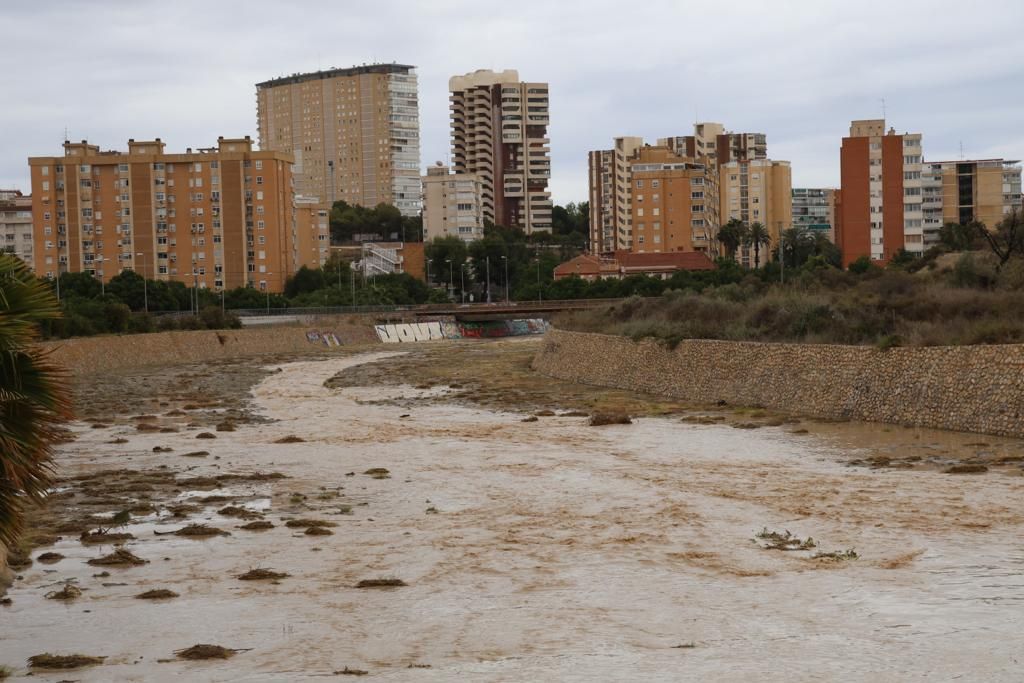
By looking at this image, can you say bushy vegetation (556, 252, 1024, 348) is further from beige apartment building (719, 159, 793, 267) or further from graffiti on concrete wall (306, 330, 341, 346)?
beige apartment building (719, 159, 793, 267)

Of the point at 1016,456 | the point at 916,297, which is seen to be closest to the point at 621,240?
the point at 916,297

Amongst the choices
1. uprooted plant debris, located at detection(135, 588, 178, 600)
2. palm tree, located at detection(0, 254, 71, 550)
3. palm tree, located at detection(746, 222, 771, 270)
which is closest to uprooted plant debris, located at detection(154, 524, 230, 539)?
uprooted plant debris, located at detection(135, 588, 178, 600)

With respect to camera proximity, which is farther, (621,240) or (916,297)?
(621,240)

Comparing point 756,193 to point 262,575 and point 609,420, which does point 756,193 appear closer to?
point 609,420

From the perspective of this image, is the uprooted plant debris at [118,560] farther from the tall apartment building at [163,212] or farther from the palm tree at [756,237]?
the palm tree at [756,237]

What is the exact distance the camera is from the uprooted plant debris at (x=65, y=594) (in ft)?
53.8

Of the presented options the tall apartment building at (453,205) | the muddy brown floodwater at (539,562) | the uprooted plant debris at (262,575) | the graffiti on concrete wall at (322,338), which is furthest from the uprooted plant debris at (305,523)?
the tall apartment building at (453,205)

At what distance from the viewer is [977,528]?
2002 cm

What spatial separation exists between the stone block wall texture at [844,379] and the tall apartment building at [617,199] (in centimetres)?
11461

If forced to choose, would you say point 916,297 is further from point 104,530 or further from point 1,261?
point 1,261

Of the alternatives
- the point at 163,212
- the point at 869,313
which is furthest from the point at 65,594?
the point at 163,212

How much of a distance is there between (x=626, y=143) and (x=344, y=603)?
176329mm

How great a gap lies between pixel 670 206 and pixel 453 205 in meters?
43.5

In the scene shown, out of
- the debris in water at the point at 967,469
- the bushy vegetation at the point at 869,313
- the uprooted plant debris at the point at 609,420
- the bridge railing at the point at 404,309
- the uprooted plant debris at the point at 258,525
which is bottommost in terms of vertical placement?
the uprooted plant debris at the point at 609,420
